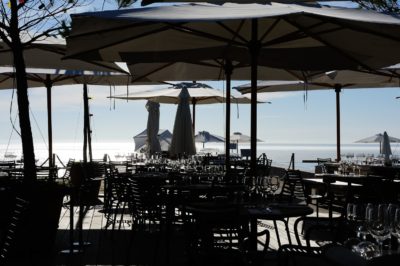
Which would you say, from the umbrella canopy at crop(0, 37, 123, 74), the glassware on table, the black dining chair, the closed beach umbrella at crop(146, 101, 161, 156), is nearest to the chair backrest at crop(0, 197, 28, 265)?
the black dining chair

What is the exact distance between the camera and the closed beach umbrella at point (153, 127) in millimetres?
14961

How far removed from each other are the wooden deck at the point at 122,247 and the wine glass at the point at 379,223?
105 inches

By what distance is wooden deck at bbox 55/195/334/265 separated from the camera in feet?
19.1

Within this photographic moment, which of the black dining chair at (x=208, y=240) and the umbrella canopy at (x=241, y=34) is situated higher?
the umbrella canopy at (x=241, y=34)

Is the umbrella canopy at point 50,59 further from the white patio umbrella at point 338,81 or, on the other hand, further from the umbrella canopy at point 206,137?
the umbrella canopy at point 206,137

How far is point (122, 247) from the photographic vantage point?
6.62 m

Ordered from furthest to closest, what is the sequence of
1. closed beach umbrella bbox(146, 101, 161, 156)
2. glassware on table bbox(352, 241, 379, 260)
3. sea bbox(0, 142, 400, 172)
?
sea bbox(0, 142, 400, 172) < closed beach umbrella bbox(146, 101, 161, 156) < glassware on table bbox(352, 241, 379, 260)

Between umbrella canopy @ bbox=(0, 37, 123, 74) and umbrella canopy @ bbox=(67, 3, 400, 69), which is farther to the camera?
umbrella canopy @ bbox=(0, 37, 123, 74)

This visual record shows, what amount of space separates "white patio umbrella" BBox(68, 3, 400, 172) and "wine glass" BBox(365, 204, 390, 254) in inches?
56.3

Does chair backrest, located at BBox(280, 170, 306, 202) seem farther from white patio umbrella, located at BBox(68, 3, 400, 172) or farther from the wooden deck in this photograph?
white patio umbrella, located at BBox(68, 3, 400, 172)

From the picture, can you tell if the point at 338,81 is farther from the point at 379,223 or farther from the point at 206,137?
the point at 206,137

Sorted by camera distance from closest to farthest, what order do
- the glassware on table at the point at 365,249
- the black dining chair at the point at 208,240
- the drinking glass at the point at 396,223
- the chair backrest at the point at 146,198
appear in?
the glassware on table at the point at 365,249 → the drinking glass at the point at 396,223 → the black dining chair at the point at 208,240 → the chair backrest at the point at 146,198

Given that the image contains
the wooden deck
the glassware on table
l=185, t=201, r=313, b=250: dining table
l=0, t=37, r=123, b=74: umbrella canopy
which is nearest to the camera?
the glassware on table

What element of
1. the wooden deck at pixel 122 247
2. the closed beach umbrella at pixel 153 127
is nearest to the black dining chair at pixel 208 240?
the wooden deck at pixel 122 247
